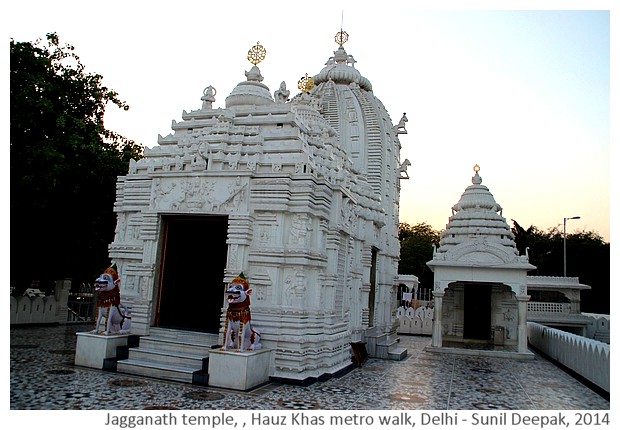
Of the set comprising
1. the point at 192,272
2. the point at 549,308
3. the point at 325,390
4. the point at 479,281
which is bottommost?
the point at 325,390

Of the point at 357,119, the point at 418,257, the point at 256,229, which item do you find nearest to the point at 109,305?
the point at 256,229

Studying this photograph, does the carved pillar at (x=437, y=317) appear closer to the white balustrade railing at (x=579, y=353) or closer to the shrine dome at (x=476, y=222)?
the shrine dome at (x=476, y=222)

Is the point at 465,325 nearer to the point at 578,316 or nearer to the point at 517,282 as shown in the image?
the point at 517,282

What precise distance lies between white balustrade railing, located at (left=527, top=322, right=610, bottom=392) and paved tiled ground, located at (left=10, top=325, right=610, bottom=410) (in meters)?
0.38

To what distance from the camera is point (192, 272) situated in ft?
41.6

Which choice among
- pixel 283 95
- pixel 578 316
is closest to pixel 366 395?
pixel 283 95

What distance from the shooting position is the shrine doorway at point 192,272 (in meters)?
11.0

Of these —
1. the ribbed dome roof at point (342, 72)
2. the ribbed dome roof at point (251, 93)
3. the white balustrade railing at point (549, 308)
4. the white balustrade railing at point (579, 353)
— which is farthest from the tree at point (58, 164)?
the white balustrade railing at point (549, 308)

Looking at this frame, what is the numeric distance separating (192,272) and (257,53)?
19.3 ft

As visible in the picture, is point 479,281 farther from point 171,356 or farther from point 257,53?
point 171,356

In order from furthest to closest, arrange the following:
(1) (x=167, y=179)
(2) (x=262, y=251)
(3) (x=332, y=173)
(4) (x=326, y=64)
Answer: (4) (x=326, y=64) → (3) (x=332, y=173) → (1) (x=167, y=179) → (2) (x=262, y=251)

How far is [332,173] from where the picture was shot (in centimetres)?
1171

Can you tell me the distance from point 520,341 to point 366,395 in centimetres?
915

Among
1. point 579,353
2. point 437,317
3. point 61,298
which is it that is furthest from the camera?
point 61,298
